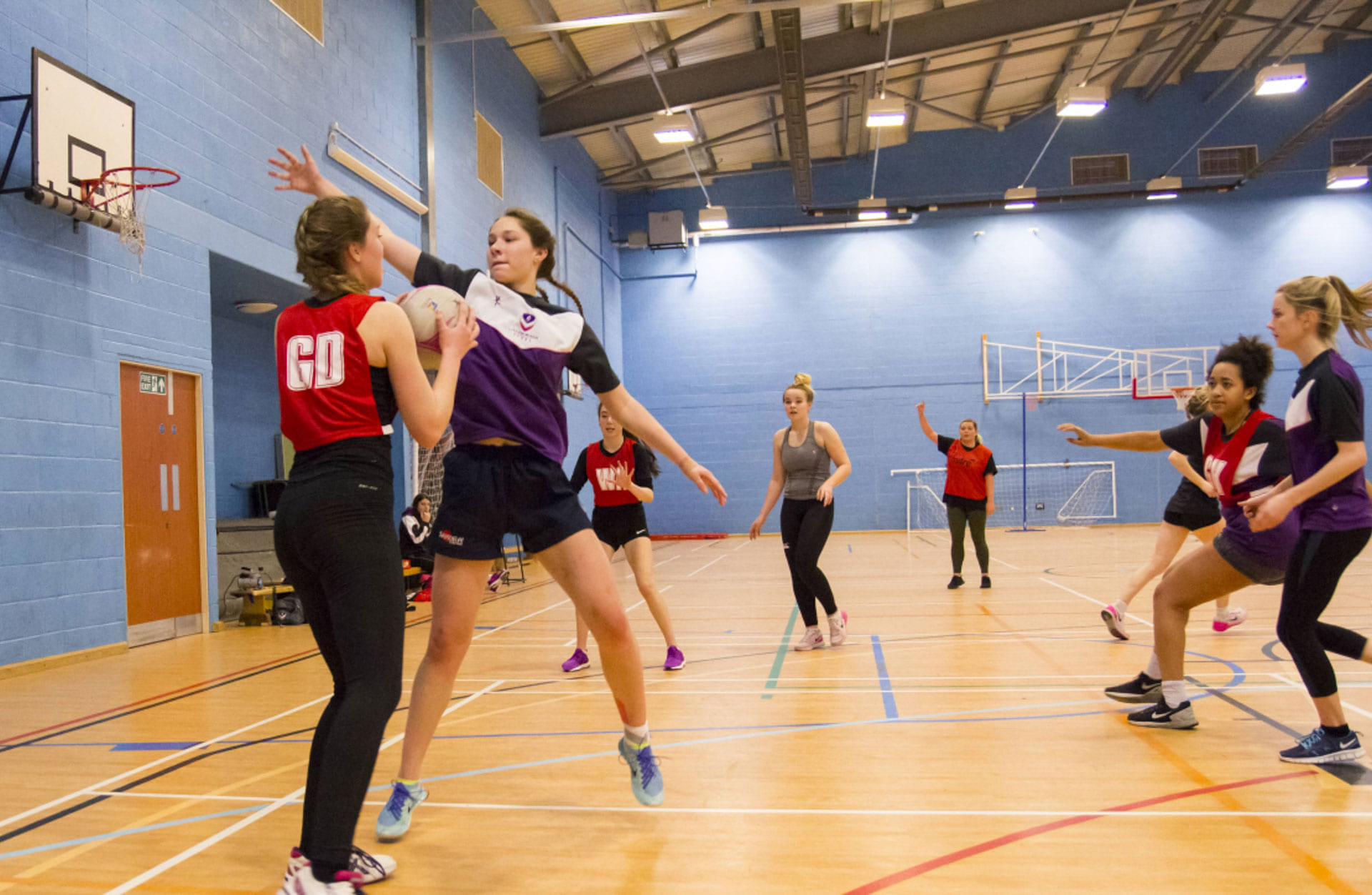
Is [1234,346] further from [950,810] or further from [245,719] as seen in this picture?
[245,719]

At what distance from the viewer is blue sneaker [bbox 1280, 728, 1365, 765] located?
10.5 feet

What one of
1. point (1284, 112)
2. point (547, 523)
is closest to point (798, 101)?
point (1284, 112)

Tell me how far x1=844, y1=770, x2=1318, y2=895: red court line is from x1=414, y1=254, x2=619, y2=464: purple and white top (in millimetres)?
1481

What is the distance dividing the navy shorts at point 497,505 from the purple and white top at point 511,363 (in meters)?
0.06

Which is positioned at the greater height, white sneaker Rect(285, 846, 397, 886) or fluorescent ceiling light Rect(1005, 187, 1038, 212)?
fluorescent ceiling light Rect(1005, 187, 1038, 212)

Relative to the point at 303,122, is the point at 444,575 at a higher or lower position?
lower

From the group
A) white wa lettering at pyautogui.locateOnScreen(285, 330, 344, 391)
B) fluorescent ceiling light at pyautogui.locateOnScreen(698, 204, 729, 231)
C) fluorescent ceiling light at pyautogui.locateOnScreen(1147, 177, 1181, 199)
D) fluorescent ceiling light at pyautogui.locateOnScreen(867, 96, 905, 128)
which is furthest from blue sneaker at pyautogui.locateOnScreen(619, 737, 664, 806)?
fluorescent ceiling light at pyautogui.locateOnScreen(1147, 177, 1181, 199)

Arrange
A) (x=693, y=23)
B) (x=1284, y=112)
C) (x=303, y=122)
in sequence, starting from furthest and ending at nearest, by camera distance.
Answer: (x=1284, y=112)
(x=693, y=23)
(x=303, y=122)

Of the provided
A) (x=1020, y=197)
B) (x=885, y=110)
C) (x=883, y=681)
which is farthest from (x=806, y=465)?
(x=1020, y=197)

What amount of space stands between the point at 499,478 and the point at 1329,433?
9.29 feet

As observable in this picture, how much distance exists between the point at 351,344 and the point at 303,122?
854 centimetres

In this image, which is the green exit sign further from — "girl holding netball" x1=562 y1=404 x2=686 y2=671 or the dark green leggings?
the dark green leggings

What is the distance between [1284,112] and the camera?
19812mm

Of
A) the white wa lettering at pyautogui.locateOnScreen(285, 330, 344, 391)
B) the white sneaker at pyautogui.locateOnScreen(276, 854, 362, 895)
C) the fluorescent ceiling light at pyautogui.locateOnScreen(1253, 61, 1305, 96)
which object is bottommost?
the white sneaker at pyautogui.locateOnScreen(276, 854, 362, 895)
